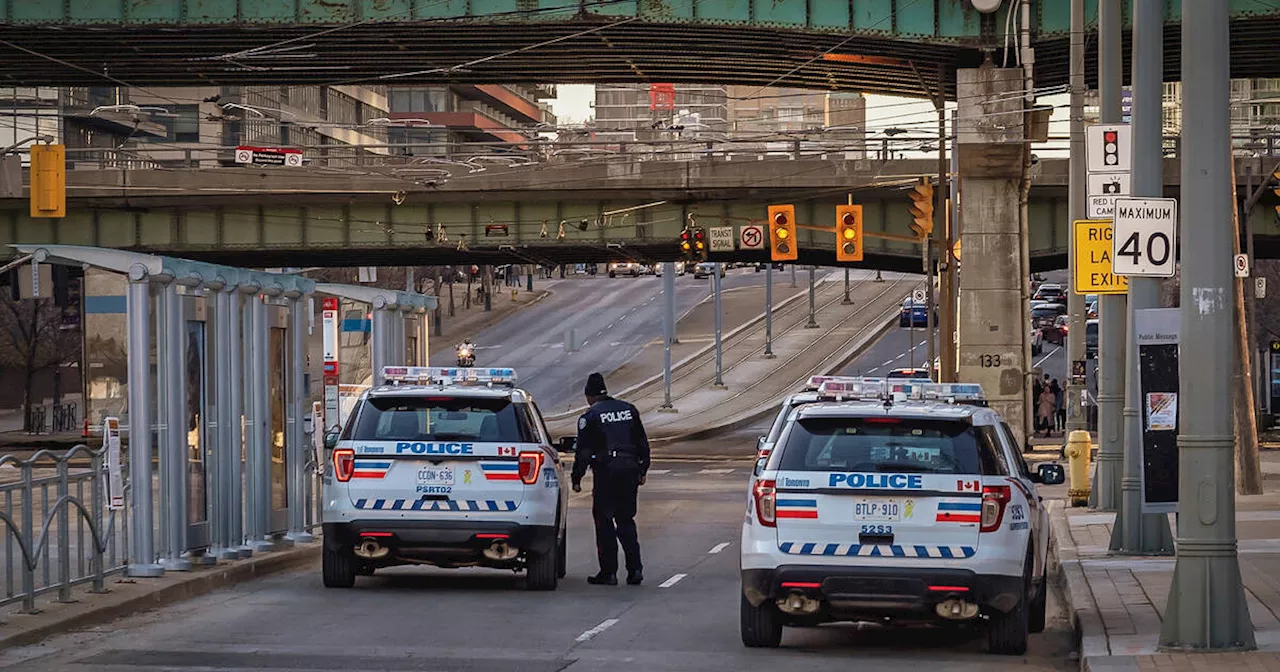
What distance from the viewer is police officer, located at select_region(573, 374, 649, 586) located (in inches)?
735

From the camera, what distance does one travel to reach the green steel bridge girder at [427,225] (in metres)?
60.2

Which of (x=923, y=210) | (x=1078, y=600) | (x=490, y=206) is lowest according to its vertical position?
(x=1078, y=600)

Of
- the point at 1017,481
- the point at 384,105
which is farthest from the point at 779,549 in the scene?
the point at 384,105

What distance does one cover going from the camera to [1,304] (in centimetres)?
7431

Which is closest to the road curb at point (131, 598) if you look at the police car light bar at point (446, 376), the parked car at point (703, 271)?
the police car light bar at point (446, 376)

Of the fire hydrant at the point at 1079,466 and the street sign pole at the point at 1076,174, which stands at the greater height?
the street sign pole at the point at 1076,174

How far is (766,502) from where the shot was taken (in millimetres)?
13508

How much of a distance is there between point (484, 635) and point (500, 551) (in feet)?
10.2

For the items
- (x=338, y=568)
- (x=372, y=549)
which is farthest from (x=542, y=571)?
(x=338, y=568)

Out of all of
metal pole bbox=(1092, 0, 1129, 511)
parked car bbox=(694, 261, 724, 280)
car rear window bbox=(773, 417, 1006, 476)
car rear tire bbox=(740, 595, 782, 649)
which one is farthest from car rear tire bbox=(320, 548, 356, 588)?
parked car bbox=(694, 261, 724, 280)

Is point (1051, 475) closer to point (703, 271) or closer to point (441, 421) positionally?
point (441, 421)

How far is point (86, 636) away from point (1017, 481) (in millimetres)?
6634

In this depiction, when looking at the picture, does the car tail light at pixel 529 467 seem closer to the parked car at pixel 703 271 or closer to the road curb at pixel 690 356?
the road curb at pixel 690 356

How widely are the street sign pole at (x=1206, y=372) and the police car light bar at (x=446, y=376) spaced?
7.62 metres
